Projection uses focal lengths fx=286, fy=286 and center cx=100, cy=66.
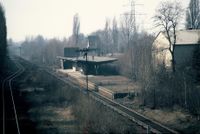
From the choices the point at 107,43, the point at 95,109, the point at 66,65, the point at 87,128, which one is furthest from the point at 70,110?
the point at 107,43

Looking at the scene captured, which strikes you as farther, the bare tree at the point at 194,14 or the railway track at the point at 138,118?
the bare tree at the point at 194,14

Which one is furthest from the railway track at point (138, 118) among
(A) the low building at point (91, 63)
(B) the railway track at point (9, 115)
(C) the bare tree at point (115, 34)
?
(C) the bare tree at point (115, 34)

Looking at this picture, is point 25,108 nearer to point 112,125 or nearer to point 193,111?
point 112,125

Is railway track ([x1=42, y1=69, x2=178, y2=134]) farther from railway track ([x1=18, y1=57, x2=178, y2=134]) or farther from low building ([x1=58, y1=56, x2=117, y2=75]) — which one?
low building ([x1=58, y1=56, x2=117, y2=75])

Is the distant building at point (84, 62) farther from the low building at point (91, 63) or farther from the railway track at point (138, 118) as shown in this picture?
the railway track at point (138, 118)

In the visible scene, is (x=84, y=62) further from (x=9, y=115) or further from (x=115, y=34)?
(x=115, y=34)

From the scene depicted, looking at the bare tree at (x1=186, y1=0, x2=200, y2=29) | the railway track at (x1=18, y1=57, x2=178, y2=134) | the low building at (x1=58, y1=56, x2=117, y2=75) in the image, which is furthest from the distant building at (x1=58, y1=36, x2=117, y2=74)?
the bare tree at (x1=186, y1=0, x2=200, y2=29)

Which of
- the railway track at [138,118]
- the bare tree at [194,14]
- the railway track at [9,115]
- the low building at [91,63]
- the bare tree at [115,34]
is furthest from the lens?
the bare tree at [115,34]

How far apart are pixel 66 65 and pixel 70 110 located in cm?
4591

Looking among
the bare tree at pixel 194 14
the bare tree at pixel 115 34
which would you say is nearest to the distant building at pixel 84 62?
the bare tree at pixel 194 14

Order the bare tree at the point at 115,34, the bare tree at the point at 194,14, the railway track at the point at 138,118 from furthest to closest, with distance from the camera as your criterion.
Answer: the bare tree at the point at 115,34 < the bare tree at the point at 194,14 < the railway track at the point at 138,118

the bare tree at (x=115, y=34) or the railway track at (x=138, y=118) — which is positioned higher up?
the bare tree at (x=115, y=34)

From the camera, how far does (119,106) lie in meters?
26.9

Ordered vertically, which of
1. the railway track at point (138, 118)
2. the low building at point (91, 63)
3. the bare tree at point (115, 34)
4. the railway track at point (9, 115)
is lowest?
the railway track at point (138, 118)
